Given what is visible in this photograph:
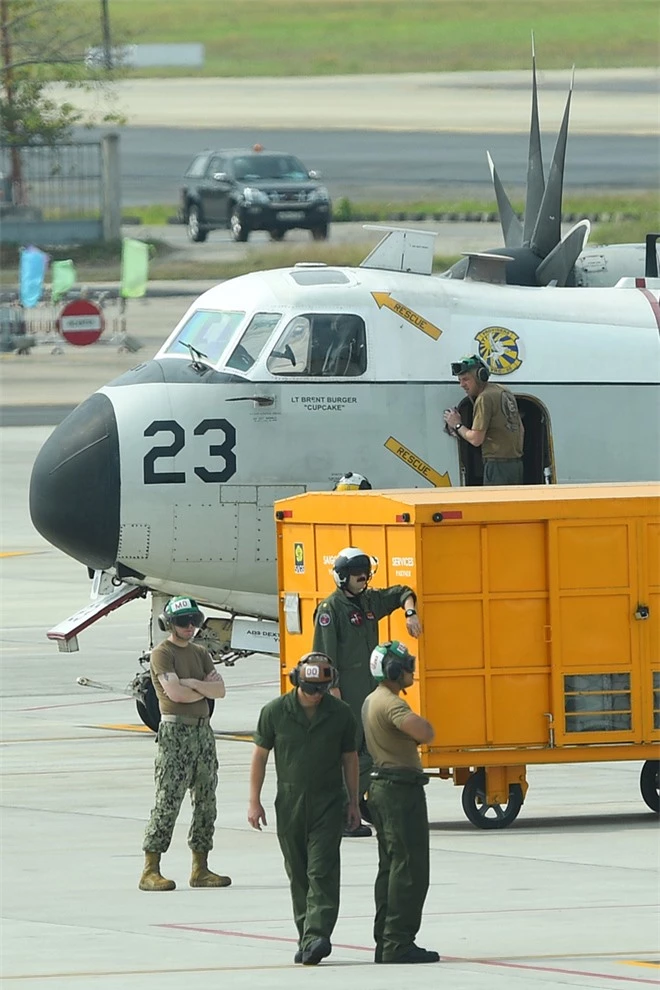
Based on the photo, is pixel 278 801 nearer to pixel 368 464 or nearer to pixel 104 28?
pixel 368 464

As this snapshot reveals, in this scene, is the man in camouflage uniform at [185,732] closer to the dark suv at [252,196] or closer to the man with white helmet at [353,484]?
the man with white helmet at [353,484]

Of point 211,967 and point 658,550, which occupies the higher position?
point 658,550

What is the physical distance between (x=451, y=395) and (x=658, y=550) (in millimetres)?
3679

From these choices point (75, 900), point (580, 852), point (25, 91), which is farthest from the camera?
point (25, 91)

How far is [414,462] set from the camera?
17.9 meters

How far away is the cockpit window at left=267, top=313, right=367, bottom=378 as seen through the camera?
17.9m

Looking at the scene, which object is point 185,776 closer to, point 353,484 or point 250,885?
point 250,885

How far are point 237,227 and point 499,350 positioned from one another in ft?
146

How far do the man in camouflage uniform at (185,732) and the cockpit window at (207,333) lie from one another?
504 centimetres

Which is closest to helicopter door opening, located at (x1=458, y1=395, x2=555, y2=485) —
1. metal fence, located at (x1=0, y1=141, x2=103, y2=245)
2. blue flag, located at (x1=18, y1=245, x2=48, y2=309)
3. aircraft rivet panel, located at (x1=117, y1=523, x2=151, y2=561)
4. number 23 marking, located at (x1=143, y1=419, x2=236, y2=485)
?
number 23 marking, located at (x1=143, y1=419, x2=236, y2=485)

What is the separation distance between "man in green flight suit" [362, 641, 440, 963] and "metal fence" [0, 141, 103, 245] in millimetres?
50084

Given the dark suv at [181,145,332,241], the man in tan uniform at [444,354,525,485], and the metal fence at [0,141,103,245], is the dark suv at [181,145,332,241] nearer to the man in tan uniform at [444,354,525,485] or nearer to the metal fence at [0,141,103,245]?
the metal fence at [0,141,103,245]

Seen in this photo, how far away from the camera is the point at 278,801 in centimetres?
1149

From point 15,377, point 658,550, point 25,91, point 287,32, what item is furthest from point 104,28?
point 287,32
